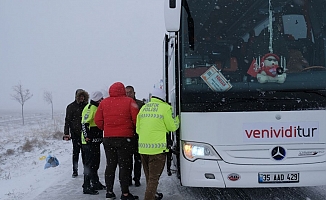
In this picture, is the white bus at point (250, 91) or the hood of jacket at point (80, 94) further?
the hood of jacket at point (80, 94)

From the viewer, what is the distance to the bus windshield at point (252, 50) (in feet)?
14.5

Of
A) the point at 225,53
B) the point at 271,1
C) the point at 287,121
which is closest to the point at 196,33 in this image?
the point at 225,53

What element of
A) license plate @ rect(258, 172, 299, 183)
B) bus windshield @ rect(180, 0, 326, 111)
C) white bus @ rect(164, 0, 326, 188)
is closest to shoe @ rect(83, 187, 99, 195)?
white bus @ rect(164, 0, 326, 188)

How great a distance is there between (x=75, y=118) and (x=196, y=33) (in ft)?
11.9

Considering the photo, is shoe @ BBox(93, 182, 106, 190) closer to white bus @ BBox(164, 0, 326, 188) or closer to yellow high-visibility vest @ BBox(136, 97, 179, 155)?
yellow high-visibility vest @ BBox(136, 97, 179, 155)

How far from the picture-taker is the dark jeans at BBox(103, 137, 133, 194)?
214 inches

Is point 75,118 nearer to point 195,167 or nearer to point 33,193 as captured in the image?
point 33,193

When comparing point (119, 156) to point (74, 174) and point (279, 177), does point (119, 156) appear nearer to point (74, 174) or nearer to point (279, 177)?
point (279, 177)

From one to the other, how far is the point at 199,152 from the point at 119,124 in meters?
1.53

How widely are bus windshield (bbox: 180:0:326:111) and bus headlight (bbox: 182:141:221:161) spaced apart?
529mm

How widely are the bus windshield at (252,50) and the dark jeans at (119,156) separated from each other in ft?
4.78

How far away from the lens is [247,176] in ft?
14.4

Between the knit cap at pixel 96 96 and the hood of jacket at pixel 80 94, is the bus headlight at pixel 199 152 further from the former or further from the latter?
the hood of jacket at pixel 80 94

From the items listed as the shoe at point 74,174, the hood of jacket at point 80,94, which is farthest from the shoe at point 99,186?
the hood of jacket at point 80,94
